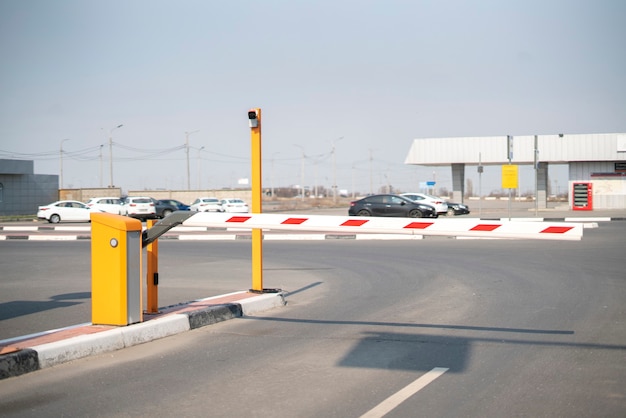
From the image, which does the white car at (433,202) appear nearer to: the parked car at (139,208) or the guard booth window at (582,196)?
the guard booth window at (582,196)

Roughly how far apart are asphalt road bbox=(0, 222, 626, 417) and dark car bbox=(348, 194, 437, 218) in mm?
21756

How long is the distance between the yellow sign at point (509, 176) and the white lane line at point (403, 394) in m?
34.4

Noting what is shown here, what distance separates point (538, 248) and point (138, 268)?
556 inches

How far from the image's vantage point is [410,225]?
7.79m

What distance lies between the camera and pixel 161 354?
6852 millimetres

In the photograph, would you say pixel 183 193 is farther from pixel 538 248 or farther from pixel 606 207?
pixel 538 248

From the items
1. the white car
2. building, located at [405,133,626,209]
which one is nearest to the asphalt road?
the white car

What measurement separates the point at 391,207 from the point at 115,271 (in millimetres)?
29715

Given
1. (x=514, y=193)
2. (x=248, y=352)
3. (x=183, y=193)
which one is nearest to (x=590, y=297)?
(x=248, y=352)

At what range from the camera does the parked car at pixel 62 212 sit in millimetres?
43406

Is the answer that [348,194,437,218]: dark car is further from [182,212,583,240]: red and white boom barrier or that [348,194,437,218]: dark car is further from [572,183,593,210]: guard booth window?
[182,212,583,240]: red and white boom barrier

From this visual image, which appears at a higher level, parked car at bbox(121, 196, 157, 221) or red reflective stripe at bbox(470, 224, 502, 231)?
red reflective stripe at bbox(470, 224, 502, 231)

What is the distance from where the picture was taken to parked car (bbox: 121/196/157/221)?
153 ft

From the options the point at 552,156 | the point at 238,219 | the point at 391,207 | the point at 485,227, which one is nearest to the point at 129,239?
the point at 238,219
